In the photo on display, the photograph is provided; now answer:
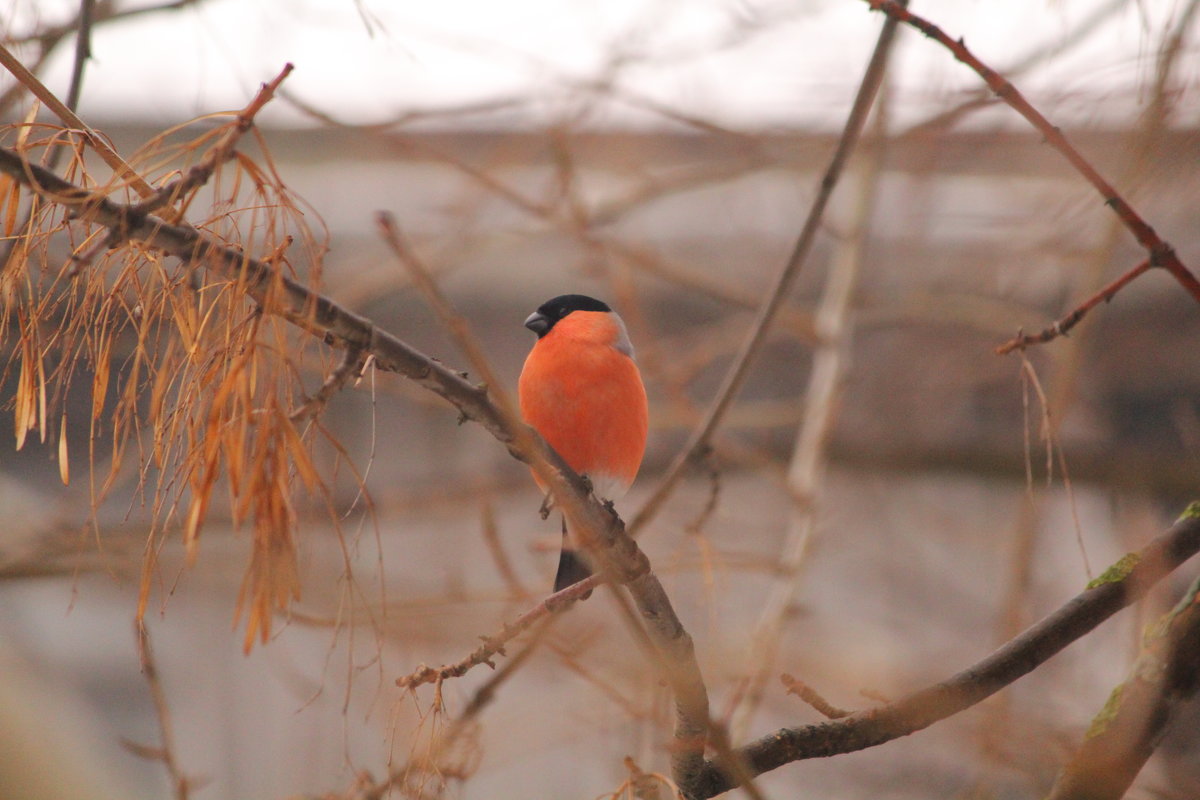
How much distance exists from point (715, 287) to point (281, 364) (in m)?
1.87

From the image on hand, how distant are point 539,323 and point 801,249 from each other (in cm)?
72

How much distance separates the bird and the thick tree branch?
2.59ft

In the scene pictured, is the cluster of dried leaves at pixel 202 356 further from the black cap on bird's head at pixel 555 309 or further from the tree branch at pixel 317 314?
the black cap on bird's head at pixel 555 309

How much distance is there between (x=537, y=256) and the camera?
339cm

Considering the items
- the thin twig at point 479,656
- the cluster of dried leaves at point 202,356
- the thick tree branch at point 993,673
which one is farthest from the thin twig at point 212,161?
the thick tree branch at point 993,673

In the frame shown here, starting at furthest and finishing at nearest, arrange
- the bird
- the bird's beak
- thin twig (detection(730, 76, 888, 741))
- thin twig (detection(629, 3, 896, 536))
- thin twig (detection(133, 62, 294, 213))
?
thin twig (detection(730, 76, 888, 741))
the bird's beak
the bird
thin twig (detection(629, 3, 896, 536))
thin twig (detection(133, 62, 294, 213))

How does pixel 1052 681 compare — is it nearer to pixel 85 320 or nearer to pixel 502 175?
pixel 502 175

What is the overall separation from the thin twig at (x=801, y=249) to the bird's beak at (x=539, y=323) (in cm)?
52

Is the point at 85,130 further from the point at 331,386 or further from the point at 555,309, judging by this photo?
the point at 555,309

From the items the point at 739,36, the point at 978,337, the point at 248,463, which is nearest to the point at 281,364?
the point at 248,463

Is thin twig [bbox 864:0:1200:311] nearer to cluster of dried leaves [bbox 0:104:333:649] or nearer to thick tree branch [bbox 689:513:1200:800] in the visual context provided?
thick tree branch [bbox 689:513:1200:800]

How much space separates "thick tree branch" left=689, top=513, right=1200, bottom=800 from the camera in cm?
98

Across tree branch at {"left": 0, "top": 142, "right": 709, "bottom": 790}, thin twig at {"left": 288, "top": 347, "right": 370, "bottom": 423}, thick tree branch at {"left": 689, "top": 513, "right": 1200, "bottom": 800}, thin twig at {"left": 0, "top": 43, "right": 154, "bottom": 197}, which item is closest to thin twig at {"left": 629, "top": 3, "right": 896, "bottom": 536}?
thick tree branch at {"left": 689, "top": 513, "right": 1200, "bottom": 800}

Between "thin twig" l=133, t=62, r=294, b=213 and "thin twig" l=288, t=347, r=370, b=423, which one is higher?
"thin twig" l=133, t=62, r=294, b=213
